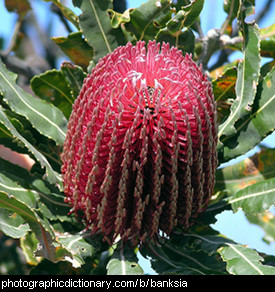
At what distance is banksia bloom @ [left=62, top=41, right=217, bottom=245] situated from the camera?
6.52 ft

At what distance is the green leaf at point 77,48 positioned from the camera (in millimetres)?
2592

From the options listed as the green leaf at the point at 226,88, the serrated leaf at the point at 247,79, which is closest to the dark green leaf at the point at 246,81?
the serrated leaf at the point at 247,79

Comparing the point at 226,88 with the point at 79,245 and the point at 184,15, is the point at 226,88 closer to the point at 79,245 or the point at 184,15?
the point at 184,15

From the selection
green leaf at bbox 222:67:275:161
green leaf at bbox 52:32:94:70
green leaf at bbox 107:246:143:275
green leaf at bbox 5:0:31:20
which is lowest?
green leaf at bbox 107:246:143:275

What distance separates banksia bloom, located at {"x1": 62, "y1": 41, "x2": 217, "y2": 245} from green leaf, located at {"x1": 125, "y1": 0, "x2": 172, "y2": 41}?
346mm

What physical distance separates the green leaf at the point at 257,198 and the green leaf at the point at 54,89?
103cm

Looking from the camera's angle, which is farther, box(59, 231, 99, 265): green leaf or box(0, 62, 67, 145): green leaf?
box(0, 62, 67, 145): green leaf

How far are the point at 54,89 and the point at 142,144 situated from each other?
0.83m

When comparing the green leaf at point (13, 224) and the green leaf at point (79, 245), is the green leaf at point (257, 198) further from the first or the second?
the green leaf at point (13, 224)

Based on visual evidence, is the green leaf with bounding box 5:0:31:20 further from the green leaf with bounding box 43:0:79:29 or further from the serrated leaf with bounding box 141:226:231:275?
the serrated leaf with bounding box 141:226:231:275

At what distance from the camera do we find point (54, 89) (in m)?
2.61

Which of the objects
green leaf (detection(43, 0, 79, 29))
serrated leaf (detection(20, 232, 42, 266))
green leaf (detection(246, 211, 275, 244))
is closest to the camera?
green leaf (detection(43, 0, 79, 29))

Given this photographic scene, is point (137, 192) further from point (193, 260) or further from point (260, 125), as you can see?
point (260, 125)

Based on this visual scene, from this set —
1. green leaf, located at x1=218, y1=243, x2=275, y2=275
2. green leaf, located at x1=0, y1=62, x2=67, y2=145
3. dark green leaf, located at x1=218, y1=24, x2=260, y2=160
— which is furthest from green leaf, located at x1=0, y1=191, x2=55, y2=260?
dark green leaf, located at x1=218, y1=24, x2=260, y2=160
